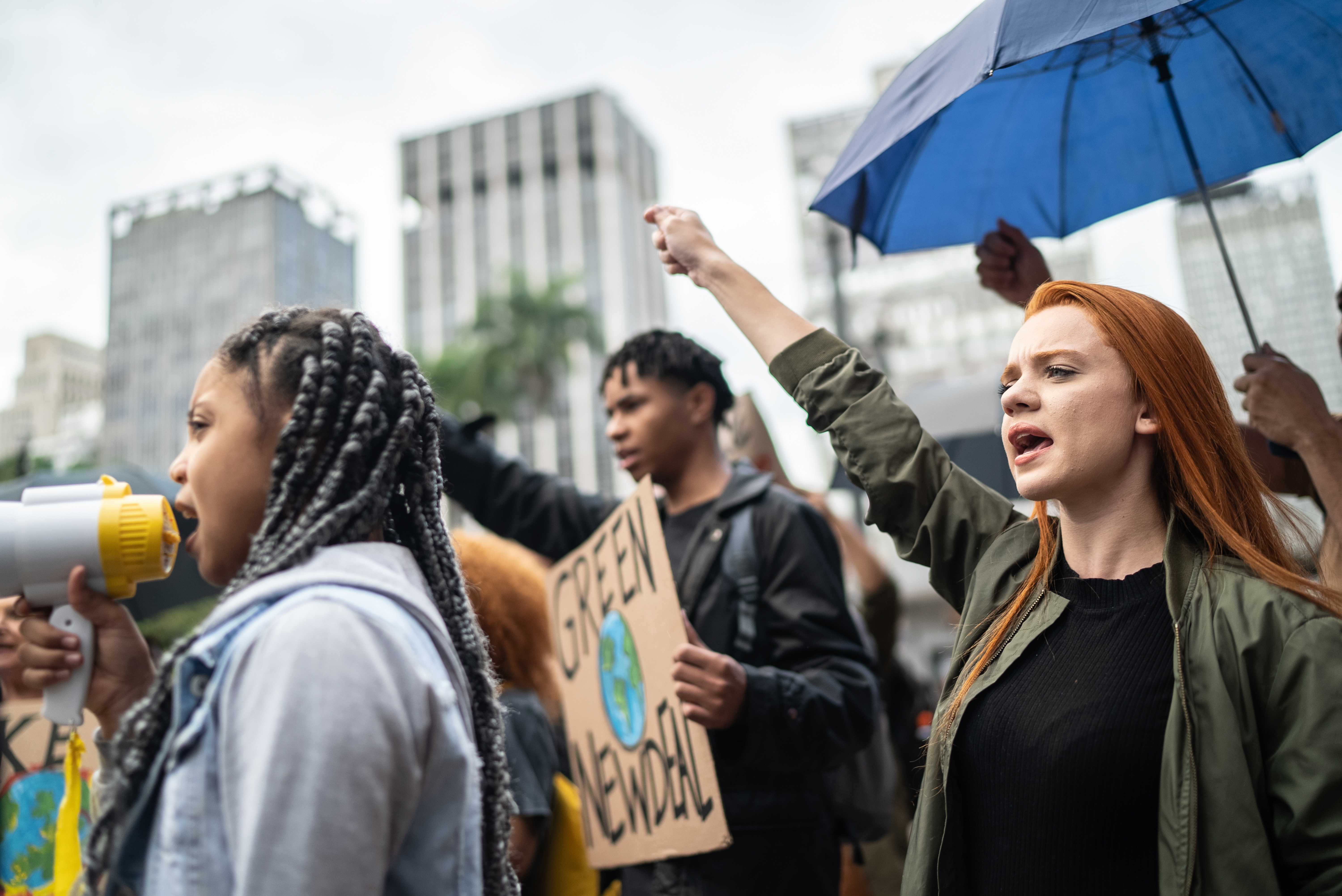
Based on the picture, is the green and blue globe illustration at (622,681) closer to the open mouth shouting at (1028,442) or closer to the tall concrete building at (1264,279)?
the open mouth shouting at (1028,442)

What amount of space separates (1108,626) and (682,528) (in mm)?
1451

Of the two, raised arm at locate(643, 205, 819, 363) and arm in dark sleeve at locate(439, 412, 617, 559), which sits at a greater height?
raised arm at locate(643, 205, 819, 363)

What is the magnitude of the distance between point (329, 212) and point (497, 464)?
57.8 metres

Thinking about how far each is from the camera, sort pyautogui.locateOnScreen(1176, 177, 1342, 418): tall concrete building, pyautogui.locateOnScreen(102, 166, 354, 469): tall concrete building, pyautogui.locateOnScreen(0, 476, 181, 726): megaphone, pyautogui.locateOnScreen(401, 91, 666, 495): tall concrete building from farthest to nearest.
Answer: pyautogui.locateOnScreen(401, 91, 666, 495): tall concrete building, pyautogui.locateOnScreen(102, 166, 354, 469): tall concrete building, pyautogui.locateOnScreen(1176, 177, 1342, 418): tall concrete building, pyautogui.locateOnScreen(0, 476, 181, 726): megaphone

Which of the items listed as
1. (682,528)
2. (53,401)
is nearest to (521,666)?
(682,528)

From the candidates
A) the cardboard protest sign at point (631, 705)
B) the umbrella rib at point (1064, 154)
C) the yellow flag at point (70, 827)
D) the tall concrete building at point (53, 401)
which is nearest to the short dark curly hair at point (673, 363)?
the cardboard protest sign at point (631, 705)

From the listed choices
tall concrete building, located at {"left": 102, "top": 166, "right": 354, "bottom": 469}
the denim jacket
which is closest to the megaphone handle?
the denim jacket

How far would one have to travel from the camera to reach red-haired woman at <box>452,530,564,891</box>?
2752 millimetres

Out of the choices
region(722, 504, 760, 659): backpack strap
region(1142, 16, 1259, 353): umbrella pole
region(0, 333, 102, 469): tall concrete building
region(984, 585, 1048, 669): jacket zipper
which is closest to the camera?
region(984, 585, 1048, 669): jacket zipper

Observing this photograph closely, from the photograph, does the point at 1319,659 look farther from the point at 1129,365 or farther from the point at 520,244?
the point at 520,244

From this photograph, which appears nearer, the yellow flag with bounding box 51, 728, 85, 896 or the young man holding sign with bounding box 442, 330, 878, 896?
the yellow flag with bounding box 51, 728, 85, 896

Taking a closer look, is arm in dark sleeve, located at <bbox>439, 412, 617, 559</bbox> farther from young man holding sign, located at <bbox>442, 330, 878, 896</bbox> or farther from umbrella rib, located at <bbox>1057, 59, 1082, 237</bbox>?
umbrella rib, located at <bbox>1057, 59, 1082, 237</bbox>

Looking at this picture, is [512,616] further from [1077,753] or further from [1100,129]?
[1100,129]

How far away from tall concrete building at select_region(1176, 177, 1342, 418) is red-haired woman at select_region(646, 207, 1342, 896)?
281 millimetres
